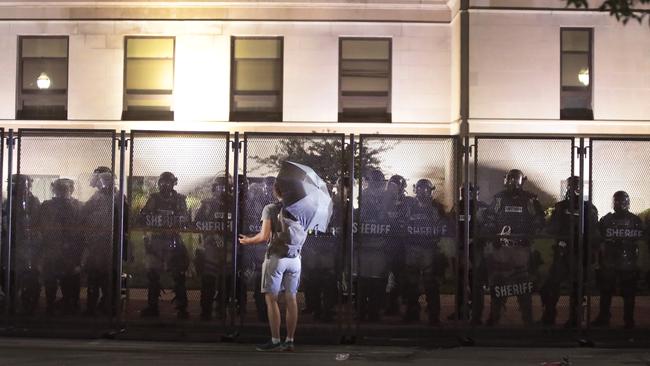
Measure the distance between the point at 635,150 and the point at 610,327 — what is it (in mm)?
2126

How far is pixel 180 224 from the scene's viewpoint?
9688mm

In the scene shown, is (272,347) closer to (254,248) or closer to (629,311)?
(254,248)

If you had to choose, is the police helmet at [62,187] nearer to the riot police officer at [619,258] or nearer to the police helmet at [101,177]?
the police helmet at [101,177]

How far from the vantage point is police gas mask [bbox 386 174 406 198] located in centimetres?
961

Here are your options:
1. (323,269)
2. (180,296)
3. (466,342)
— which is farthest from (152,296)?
(466,342)

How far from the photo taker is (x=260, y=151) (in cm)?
995

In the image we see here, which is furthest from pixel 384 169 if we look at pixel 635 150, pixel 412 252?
pixel 635 150

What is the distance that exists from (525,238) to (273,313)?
312cm

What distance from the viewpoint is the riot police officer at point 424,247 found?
972cm

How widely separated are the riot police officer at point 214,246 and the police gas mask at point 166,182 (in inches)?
16.1

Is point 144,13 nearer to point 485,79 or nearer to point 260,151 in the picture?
point 485,79

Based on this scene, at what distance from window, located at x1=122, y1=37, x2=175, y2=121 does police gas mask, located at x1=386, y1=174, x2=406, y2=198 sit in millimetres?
12529

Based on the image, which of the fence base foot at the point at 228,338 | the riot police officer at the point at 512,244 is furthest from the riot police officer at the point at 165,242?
the riot police officer at the point at 512,244

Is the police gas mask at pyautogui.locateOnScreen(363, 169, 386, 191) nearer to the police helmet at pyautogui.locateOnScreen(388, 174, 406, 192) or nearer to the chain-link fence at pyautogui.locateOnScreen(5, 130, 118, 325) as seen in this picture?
the police helmet at pyautogui.locateOnScreen(388, 174, 406, 192)
